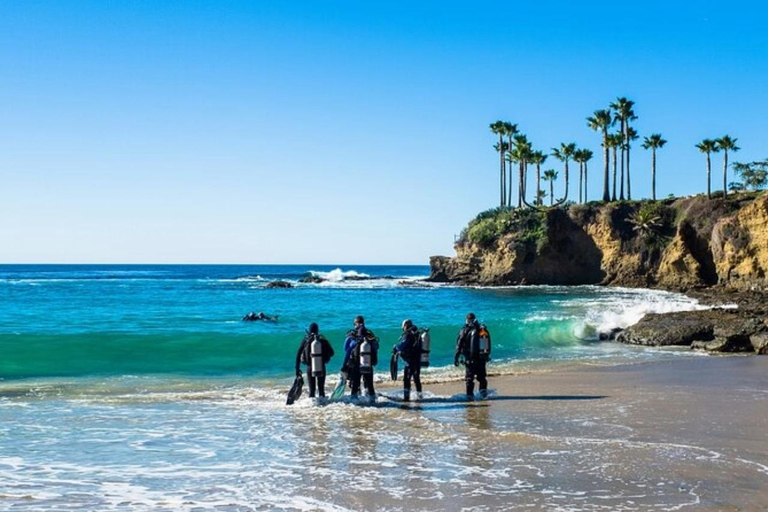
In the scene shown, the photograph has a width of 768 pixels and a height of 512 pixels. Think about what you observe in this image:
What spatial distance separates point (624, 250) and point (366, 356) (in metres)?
57.7

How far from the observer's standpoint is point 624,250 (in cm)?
6906

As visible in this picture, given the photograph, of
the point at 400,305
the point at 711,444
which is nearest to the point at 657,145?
the point at 400,305

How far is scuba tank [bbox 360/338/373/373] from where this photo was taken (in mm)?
15680

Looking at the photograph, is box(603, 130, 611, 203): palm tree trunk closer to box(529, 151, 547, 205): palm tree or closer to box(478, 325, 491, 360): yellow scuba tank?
box(529, 151, 547, 205): palm tree

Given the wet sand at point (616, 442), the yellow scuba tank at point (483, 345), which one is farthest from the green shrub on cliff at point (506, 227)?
the yellow scuba tank at point (483, 345)

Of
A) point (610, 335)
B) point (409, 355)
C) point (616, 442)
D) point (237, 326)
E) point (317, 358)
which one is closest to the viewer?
point (616, 442)

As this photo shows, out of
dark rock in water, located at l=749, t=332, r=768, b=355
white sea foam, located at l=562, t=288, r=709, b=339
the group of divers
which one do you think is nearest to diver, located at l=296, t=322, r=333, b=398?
the group of divers

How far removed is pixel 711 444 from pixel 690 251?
55733mm

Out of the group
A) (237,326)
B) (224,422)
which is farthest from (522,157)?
(224,422)

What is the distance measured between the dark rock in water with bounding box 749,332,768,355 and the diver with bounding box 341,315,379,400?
1435cm

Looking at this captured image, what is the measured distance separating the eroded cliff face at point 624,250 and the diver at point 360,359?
144 feet

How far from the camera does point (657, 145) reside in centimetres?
7969

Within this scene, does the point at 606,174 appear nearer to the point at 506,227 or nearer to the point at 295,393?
the point at 506,227

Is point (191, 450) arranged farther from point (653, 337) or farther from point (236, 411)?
point (653, 337)
